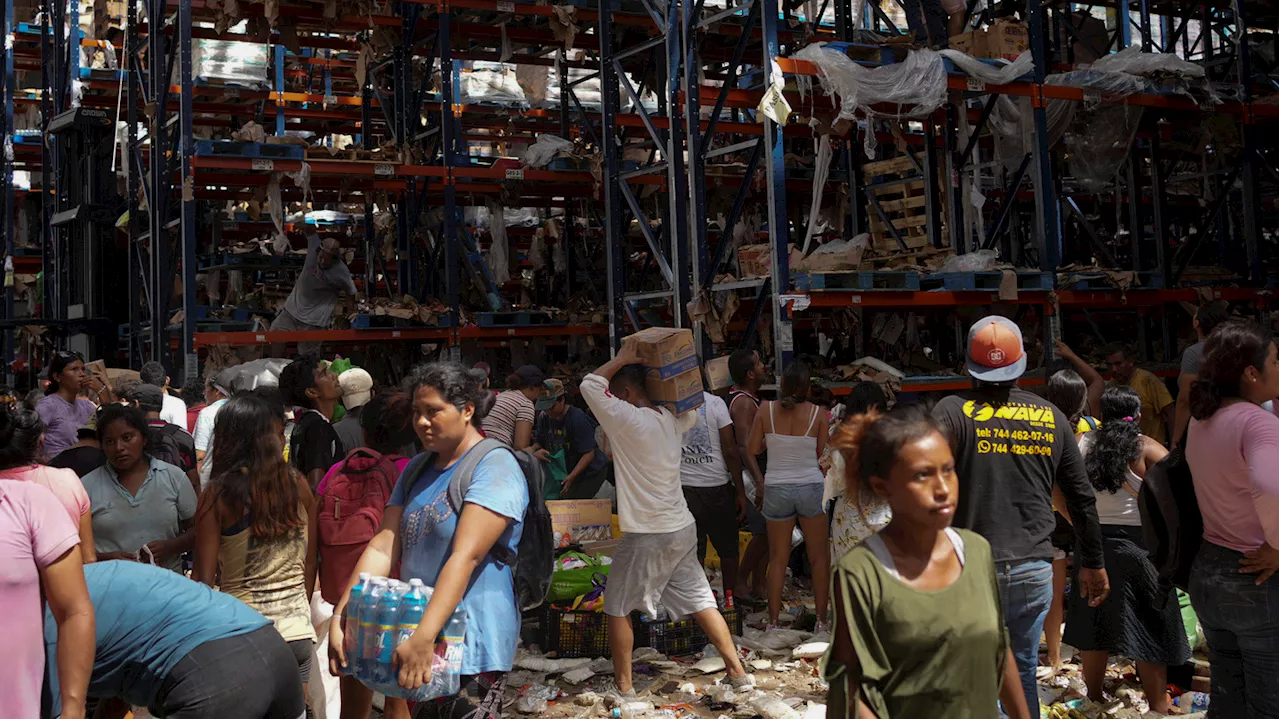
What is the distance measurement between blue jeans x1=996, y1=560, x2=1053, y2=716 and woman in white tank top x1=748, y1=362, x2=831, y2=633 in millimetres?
3309

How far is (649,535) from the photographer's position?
6.23 m

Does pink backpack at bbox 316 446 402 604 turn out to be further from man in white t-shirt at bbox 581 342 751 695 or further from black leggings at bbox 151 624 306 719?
man in white t-shirt at bbox 581 342 751 695

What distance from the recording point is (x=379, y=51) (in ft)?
54.8

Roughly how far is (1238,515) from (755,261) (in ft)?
24.8

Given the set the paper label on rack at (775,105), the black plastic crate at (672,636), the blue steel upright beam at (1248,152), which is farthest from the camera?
the blue steel upright beam at (1248,152)

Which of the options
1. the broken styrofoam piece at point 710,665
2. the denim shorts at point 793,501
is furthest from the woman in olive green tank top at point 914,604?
the denim shorts at point 793,501

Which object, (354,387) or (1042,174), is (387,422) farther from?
(1042,174)

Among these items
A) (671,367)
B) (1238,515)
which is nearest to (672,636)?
(671,367)

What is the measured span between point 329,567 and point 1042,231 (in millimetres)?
9817

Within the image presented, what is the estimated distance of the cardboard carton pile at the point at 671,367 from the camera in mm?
6141

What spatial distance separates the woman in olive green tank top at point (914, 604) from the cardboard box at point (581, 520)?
5488 mm

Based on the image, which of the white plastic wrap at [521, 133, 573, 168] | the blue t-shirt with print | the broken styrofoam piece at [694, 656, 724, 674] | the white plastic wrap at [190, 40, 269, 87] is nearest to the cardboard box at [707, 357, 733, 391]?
the broken styrofoam piece at [694, 656, 724, 674]

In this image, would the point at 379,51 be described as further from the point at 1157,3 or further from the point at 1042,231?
the point at 1157,3

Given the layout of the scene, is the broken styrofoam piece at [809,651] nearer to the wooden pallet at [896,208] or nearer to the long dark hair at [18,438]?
the long dark hair at [18,438]
